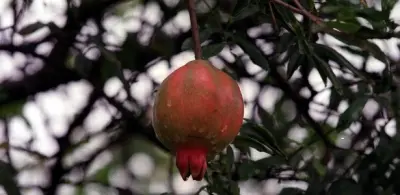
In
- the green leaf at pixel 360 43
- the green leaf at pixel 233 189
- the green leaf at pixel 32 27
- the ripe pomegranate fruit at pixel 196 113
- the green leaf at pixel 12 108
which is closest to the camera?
the ripe pomegranate fruit at pixel 196 113

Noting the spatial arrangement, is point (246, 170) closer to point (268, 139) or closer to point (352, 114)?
point (352, 114)

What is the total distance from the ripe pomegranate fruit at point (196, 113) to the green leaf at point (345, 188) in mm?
839

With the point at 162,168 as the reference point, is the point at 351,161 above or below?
above

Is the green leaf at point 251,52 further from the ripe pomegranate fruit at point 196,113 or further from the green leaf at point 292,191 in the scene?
the ripe pomegranate fruit at point 196,113

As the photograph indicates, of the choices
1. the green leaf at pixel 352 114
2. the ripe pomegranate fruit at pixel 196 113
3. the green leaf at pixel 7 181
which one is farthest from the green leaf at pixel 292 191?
the ripe pomegranate fruit at pixel 196 113

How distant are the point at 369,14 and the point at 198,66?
475 mm

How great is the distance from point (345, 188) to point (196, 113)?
90 cm

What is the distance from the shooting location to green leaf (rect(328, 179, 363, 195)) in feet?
4.59

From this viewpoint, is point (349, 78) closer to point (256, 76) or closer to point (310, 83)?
point (310, 83)

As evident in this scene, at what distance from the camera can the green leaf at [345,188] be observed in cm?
140

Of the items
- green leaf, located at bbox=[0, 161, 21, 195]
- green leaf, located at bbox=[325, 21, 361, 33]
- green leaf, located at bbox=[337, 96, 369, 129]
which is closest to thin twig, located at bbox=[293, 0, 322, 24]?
green leaf, located at bbox=[325, 21, 361, 33]

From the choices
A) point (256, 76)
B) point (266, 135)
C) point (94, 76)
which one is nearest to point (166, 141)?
point (266, 135)

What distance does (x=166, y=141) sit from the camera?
1.99 ft

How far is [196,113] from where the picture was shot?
1.89 feet
